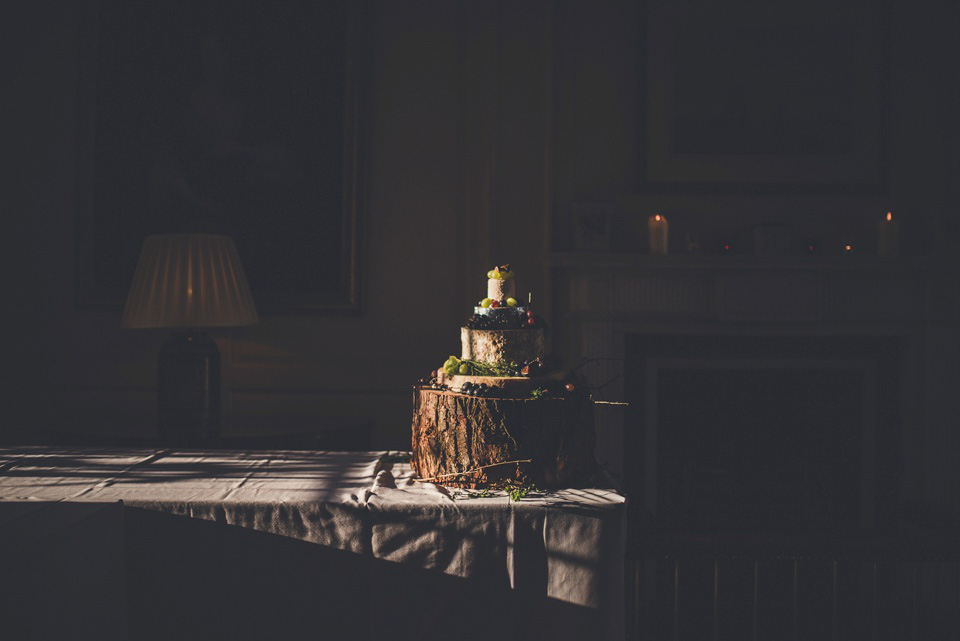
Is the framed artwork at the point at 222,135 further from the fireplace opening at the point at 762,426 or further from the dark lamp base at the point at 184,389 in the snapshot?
the fireplace opening at the point at 762,426

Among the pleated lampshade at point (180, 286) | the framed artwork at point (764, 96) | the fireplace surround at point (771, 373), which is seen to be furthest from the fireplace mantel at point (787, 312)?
the pleated lampshade at point (180, 286)

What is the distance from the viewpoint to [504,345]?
169cm

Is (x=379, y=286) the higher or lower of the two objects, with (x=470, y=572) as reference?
higher

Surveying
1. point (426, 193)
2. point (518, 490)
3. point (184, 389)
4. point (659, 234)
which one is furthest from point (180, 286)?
point (659, 234)

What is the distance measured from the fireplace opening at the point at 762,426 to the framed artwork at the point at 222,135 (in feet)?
5.17

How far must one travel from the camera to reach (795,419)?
3305 millimetres

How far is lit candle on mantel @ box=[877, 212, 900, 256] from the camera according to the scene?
3.13m

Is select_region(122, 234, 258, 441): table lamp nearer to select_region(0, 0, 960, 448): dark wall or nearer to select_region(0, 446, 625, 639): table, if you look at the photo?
select_region(0, 0, 960, 448): dark wall

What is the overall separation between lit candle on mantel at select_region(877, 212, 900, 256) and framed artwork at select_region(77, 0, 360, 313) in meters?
2.42

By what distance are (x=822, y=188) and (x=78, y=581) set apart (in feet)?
10.8

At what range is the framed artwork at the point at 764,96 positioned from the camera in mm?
3266

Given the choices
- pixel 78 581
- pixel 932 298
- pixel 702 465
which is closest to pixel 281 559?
pixel 78 581

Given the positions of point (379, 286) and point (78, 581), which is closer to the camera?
point (78, 581)

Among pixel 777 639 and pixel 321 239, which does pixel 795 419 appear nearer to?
pixel 777 639
